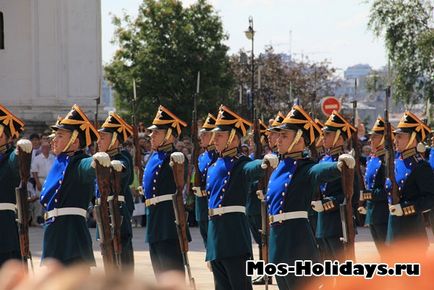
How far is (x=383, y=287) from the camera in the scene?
2.07 metres

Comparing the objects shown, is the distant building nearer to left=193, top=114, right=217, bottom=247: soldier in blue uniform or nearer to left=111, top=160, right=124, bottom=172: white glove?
left=193, top=114, right=217, bottom=247: soldier in blue uniform

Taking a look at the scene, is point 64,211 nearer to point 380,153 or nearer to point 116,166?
point 116,166

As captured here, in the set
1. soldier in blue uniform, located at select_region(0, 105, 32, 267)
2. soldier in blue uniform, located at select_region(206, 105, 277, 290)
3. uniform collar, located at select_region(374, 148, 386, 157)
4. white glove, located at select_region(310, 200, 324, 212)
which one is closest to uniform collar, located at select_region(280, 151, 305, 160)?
soldier in blue uniform, located at select_region(206, 105, 277, 290)

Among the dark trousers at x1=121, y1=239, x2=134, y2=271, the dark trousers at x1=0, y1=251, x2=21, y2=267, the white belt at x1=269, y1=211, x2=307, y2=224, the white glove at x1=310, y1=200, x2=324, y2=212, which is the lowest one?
the dark trousers at x1=121, y1=239, x2=134, y2=271

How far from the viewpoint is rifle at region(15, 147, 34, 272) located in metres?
8.89

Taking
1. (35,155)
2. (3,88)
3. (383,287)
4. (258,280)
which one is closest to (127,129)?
(258,280)

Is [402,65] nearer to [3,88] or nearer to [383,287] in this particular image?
[3,88]

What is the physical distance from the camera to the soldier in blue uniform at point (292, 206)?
7.61m

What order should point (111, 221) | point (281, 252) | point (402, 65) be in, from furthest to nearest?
point (402, 65) < point (111, 221) < point (281, 252)

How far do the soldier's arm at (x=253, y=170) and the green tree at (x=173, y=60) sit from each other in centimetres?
2888

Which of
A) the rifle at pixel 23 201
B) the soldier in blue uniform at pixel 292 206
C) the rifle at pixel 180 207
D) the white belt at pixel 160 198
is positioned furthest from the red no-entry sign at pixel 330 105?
the soldier in blue uniform at pixel 292 206

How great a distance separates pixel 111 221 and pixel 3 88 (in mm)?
19122

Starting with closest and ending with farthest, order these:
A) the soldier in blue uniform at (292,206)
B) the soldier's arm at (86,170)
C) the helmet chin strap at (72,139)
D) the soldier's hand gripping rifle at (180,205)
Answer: the soldier in blue uniform at (292,206) → the soldier's arm at (86,170) → the helmet chin strap at (72,139) → the soldier's hand gripping rifle at (180,205)

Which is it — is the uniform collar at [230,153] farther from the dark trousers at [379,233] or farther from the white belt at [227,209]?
the dark trousers at [379,233]
